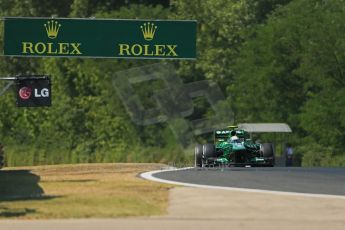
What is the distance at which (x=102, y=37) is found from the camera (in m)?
38.2

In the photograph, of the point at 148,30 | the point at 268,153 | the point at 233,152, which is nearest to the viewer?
the point at 233,152

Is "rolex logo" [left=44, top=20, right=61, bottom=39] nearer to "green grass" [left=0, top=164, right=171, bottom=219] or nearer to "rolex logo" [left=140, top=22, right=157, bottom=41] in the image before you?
"rolex logo" [left=140, top=22, right=157, bottom=41]

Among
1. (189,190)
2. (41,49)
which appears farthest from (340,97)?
(189,190)

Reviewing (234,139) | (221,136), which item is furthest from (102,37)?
(234,139)

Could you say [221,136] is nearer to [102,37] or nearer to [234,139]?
[234,139]

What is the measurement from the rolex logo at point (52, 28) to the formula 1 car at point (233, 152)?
8.49m

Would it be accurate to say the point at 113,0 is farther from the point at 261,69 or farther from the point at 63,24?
the point at 63,24

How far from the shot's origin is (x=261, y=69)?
65.4m

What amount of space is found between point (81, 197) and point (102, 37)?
19536mm

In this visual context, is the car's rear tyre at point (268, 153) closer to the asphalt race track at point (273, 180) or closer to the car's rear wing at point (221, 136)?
the car's rear wing at point (221, 136)

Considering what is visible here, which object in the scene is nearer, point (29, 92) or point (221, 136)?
point (29, 92)

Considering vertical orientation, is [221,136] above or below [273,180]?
above

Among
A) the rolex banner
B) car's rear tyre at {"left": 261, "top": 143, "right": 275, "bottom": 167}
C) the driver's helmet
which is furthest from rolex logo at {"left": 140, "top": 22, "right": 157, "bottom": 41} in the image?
car's rear tyre at {"left": 261, "top": 143, "right": 275, "bottom": 167}

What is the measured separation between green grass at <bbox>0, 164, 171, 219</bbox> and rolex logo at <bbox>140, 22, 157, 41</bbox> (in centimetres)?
1297
